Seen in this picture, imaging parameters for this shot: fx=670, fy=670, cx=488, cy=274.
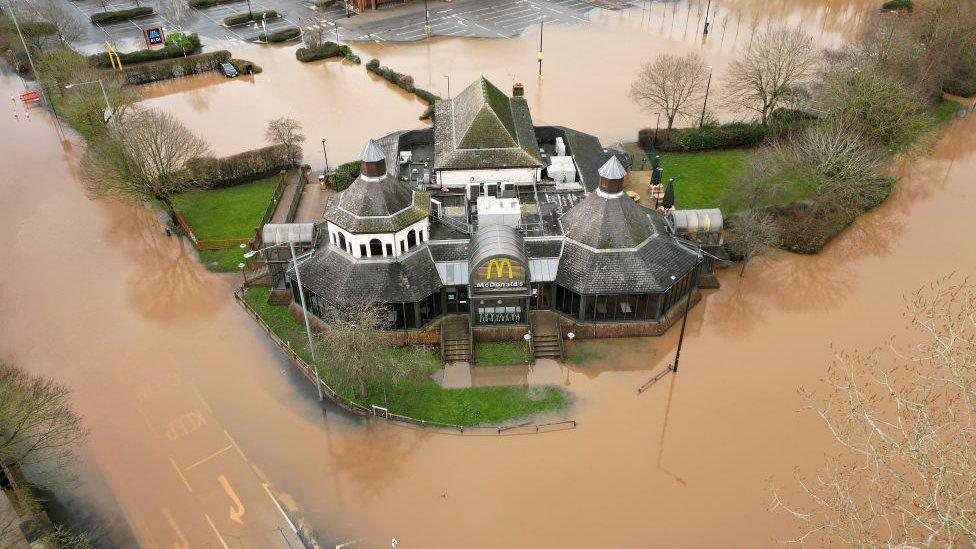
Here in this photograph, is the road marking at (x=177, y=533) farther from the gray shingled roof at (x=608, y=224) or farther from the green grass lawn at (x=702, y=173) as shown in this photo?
the green grass lawn at (x=702, y=173)

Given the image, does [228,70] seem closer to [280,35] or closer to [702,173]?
[280,35]

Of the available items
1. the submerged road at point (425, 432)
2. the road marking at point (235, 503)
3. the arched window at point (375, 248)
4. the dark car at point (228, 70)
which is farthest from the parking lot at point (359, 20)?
the road marking at point (235, 503)

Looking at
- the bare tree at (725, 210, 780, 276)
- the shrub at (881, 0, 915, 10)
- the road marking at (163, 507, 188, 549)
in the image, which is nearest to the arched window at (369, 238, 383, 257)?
the road marking at (163, 507, 188, 549)

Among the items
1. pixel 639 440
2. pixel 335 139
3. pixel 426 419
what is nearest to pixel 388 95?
pixel 335 139

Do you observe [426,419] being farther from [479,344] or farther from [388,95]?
[388,95]

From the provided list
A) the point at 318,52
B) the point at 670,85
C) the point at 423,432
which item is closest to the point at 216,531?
the point at 423,432

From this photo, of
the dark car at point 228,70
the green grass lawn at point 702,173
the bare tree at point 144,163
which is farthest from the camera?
the dark car at point 228,70

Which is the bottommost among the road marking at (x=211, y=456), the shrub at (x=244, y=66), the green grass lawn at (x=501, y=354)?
the road marking at (x=211, y=456)
